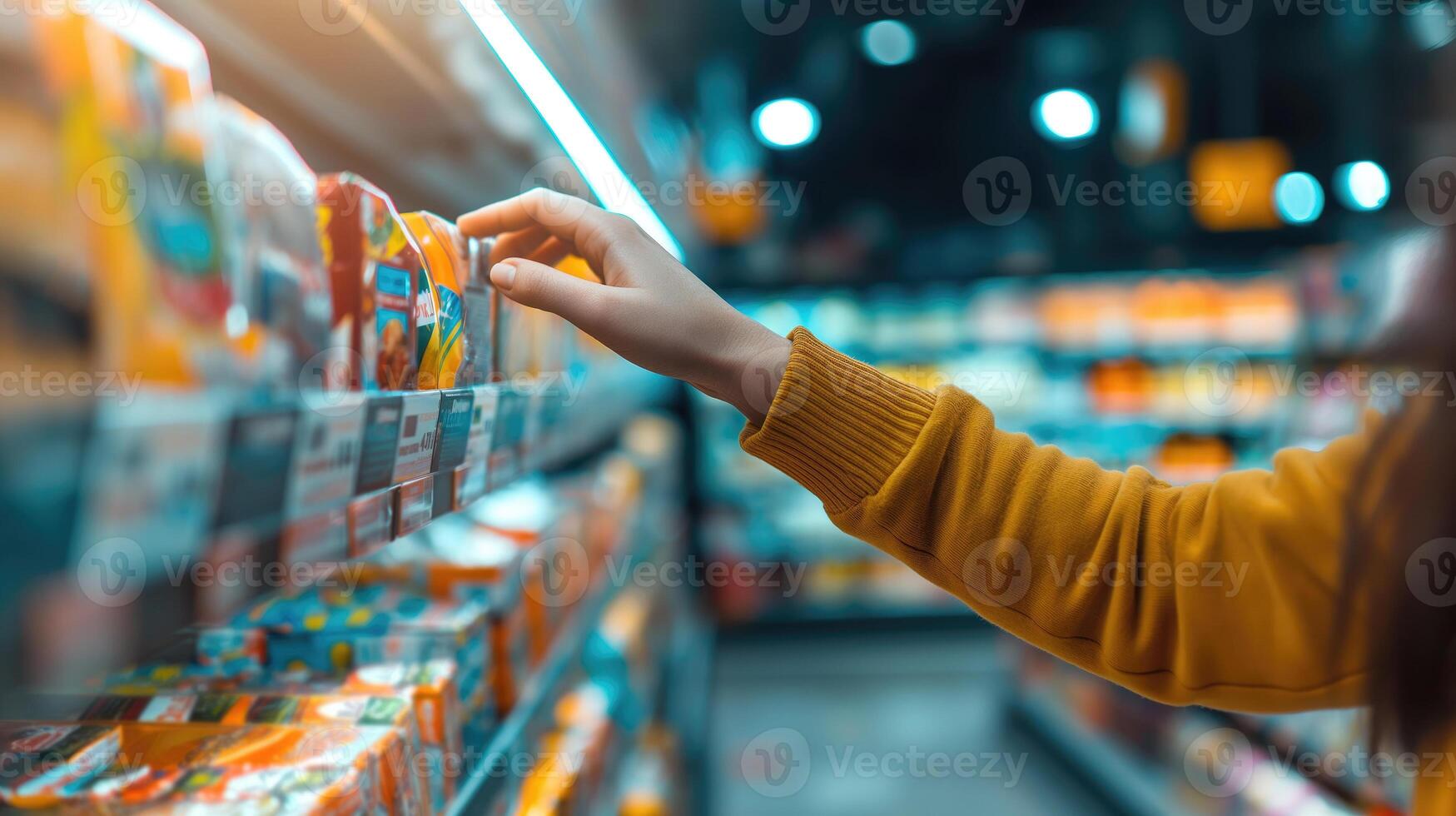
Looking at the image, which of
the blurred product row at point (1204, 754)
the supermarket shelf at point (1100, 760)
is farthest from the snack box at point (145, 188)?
the supermarket shelf at point (1100, 760)

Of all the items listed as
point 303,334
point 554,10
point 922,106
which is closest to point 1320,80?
point 922,106

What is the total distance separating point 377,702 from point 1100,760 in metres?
3.20

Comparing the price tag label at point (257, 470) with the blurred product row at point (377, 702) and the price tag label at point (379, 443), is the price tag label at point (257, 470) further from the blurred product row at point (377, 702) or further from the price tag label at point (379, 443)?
the blurred product row at point (377, 702)

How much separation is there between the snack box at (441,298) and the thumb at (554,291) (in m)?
0.05

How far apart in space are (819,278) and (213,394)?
15.0 feet

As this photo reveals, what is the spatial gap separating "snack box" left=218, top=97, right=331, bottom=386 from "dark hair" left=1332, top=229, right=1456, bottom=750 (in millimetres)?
943

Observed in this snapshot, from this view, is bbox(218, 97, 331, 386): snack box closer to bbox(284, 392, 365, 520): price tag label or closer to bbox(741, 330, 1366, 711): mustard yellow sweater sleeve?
bbox(284, 392, 365, 520): price tag label

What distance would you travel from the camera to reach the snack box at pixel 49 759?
0.62 metres

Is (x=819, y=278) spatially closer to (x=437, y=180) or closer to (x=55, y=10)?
(x=437, y=180)

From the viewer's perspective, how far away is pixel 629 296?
882 mm

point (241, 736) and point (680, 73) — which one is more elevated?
point (680, 73)

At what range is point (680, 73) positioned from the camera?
4617 millimetres

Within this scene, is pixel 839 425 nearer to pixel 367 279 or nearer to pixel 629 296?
pixel 629 296

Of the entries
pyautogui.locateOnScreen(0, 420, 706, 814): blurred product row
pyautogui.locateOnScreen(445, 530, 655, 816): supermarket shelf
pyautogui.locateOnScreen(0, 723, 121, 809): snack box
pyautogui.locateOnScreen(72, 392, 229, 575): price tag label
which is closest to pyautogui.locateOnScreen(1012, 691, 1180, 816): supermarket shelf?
pyautogui.locateOnScreen(0, 420, 706, 814): blurred product row
